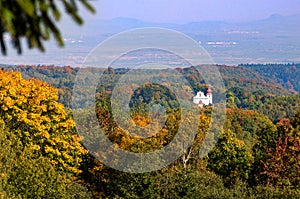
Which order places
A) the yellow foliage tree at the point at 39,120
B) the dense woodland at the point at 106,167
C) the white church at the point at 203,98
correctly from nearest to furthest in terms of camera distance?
1. the dense woodland at the point at 106,167
2. the yellow foliage tree at the point at 39,120
3. the white church at the point at 203,98

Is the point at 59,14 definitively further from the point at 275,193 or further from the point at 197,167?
the point at 197,167

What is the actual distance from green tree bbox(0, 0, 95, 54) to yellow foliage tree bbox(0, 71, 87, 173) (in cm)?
2232

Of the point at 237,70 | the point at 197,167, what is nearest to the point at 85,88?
the point at 197,167

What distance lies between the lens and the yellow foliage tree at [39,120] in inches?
1027

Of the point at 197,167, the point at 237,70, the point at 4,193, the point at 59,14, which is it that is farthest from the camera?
the point at 237,70

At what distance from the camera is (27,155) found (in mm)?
22016

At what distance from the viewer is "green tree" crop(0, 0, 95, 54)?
11.1 feet

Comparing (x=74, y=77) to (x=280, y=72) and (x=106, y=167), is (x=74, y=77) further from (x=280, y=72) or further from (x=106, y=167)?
(x=280, y=72)

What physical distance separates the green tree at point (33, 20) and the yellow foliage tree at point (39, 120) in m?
22.3

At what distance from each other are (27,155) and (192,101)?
133 feet

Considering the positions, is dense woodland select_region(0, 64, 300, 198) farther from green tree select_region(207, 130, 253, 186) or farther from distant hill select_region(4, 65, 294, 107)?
distant hill select_region(4, 65, 294, 107)

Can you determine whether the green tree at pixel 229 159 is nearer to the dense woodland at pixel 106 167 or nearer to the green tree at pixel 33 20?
the dense woodland at pixel 106 167

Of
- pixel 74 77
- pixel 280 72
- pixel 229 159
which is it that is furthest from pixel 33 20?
pixel 280 72

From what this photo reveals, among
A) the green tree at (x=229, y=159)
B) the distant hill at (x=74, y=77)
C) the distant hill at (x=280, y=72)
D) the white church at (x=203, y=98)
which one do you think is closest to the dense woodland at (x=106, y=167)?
the green tree at (x=229, y=159)
